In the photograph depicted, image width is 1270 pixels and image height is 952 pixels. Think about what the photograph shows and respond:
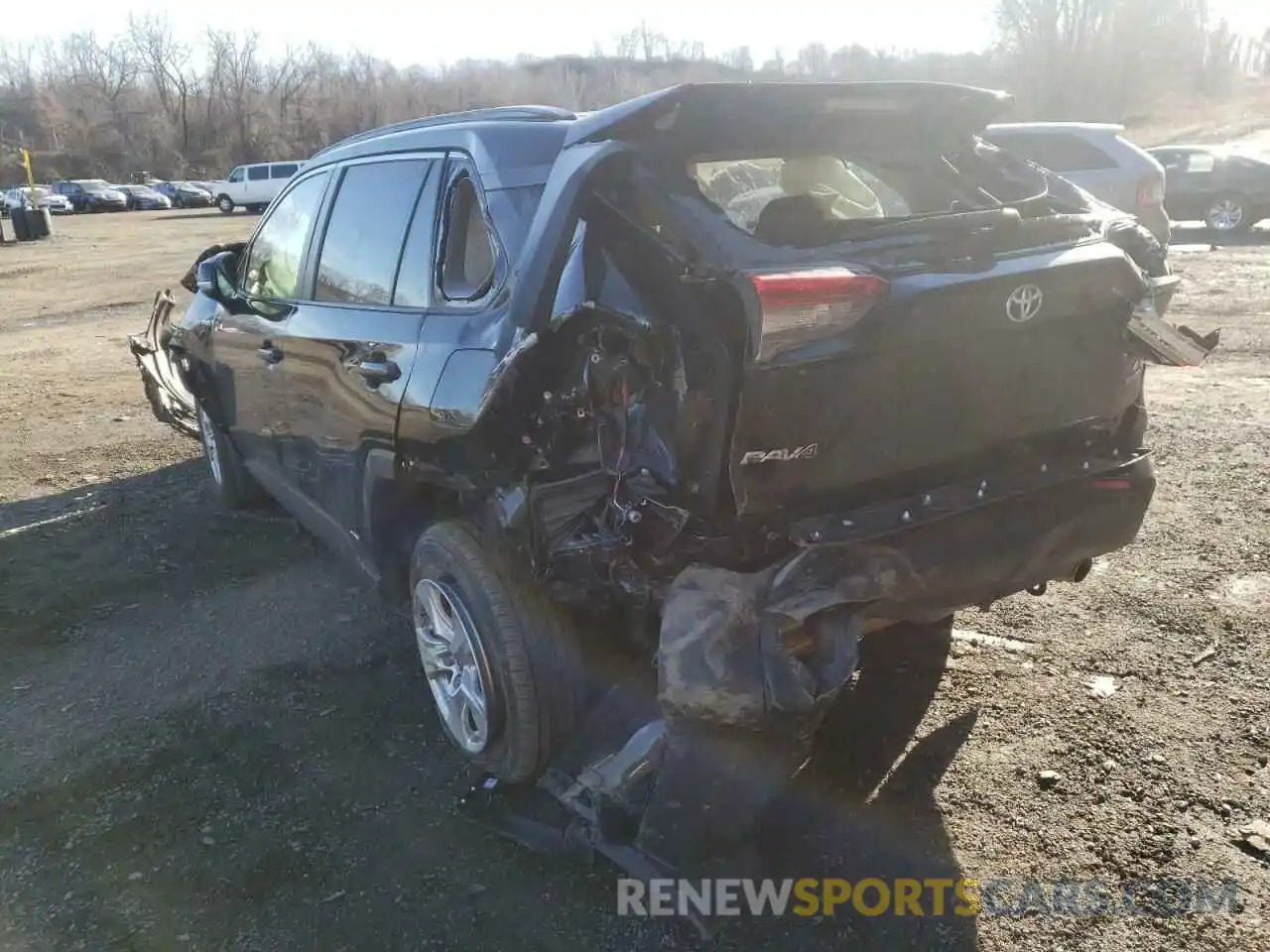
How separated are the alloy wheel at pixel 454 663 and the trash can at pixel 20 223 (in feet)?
96.2

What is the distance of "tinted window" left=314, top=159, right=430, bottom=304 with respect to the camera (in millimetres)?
3580

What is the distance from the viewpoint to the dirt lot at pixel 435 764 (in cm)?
271

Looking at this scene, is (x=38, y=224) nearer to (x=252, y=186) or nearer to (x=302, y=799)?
(x=252, y=186)

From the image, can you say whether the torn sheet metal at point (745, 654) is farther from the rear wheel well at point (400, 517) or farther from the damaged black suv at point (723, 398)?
the rear wheel well at point (400, 517)

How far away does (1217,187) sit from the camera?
17359 mm

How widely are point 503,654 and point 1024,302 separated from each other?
5.58 ft

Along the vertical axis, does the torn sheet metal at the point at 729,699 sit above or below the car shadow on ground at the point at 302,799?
above

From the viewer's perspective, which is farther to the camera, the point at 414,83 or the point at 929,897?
the point at 414,83

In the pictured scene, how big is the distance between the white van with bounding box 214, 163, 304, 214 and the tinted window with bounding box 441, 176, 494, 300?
136ft

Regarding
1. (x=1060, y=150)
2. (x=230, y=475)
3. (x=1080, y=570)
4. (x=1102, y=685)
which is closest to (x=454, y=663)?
(x=1080, y=570)

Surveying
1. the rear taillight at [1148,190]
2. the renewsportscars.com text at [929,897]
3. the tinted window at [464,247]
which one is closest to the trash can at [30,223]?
the rear taillight at [1148,190]

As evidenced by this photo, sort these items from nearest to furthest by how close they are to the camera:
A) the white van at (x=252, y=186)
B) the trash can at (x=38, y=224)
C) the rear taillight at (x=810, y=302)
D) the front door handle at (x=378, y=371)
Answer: the rear taillight at (x=810, y=302) < the front door handle at (x=378, y=371) < the trash can at (x=38, y=224) < the white van at (x=252, y=186)

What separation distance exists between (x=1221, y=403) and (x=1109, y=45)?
65.2 meters

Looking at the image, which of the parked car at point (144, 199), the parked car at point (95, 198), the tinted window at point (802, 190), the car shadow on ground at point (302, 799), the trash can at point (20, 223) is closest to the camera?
the car shadow on ground at point (302, 799)
